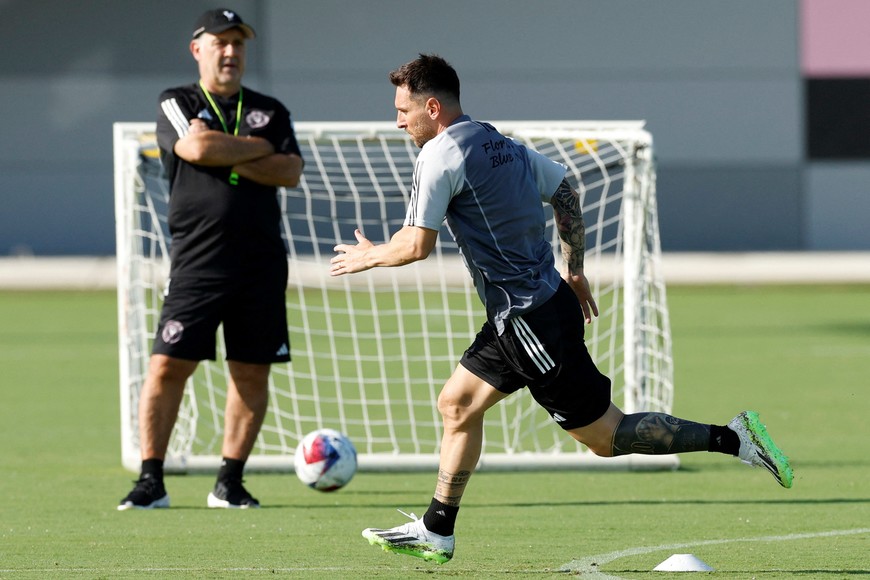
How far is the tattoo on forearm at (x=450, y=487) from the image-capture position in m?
5.27

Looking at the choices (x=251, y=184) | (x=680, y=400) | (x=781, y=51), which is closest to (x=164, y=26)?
(x=781, y=51)

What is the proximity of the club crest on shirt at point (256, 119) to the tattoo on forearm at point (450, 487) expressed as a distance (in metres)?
2.31

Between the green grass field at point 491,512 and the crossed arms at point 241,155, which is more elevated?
the crossed arms at point 241,155

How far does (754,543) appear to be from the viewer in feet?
19.0

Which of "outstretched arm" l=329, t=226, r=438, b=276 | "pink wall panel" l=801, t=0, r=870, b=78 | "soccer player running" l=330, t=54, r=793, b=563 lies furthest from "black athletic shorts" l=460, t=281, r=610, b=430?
"pink wall panel" l=801, t=0, r=870, b=78

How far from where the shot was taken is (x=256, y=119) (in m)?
6.91

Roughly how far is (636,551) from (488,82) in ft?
78.4

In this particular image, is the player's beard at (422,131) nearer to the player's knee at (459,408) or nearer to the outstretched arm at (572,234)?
the outstretched arm at (572,234)

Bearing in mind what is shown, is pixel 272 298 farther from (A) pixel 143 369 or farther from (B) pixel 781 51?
(B) pixel 781 51

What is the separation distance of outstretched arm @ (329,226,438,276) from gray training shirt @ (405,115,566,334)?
0.25 ft

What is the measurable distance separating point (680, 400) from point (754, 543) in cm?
503

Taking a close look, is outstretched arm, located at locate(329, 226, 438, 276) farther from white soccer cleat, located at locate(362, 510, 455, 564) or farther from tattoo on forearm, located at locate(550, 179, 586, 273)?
white soccer cleat, located at locate(362, 510, 455, 564)

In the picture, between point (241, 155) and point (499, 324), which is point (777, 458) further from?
point (241, 155)

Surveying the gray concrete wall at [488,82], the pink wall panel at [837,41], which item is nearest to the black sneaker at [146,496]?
the gray concrete wall at [488,82]
